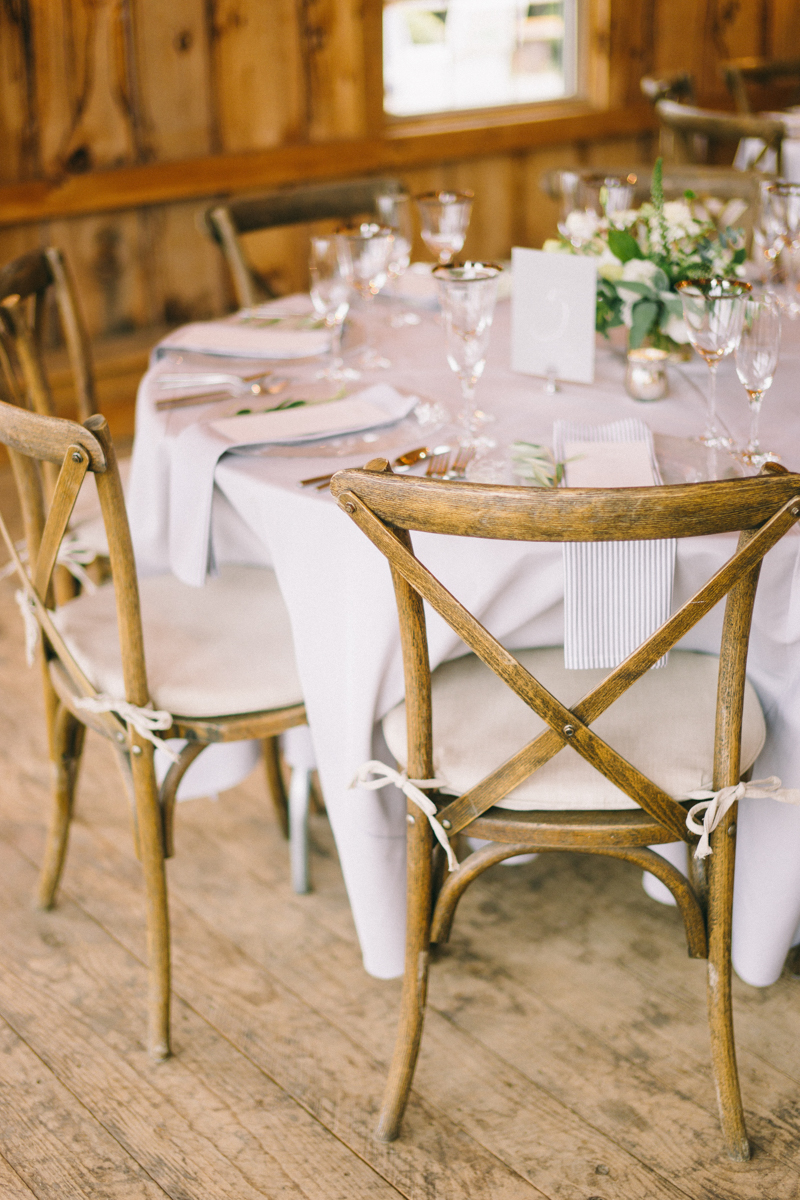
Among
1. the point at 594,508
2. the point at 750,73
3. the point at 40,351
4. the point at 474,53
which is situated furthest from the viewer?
the point at 474,53

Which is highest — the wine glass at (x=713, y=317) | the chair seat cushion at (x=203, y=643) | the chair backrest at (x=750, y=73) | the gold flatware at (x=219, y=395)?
the chair backrest at (x=750, y=73)

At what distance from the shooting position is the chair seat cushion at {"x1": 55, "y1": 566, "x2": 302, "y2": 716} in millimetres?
1514

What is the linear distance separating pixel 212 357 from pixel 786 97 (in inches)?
181

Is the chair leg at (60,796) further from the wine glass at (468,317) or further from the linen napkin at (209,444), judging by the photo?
the wine glass at (468,317)

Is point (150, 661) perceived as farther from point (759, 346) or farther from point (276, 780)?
point (759, 346)

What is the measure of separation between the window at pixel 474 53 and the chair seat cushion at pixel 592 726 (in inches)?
131

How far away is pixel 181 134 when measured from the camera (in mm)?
3715

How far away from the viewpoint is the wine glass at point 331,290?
69.9 inches

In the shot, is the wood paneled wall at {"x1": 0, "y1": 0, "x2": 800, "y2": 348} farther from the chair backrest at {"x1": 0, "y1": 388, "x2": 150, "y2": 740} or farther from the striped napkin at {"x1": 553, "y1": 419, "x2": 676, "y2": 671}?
the striped napkin at {"x1": 553, "y1": 419, "x2": 676, "y2": 671}

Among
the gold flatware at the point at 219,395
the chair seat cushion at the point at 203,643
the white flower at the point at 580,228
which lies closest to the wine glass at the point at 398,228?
the white flower at the point at 580,228

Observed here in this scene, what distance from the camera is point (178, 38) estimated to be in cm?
361

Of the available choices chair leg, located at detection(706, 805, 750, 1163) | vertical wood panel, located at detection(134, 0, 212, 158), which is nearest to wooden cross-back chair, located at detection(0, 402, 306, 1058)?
chair leg, located at detection(706, 805, 750, 1163)

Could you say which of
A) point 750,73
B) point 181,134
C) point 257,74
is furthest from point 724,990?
point 750,73

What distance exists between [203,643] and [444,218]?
899 millimetres
